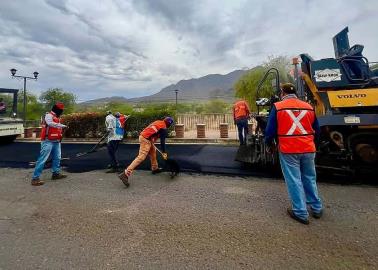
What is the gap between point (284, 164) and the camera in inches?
150

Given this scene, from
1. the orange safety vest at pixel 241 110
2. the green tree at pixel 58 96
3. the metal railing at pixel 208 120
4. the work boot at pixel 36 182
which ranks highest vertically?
the green tree at pixel 58 96

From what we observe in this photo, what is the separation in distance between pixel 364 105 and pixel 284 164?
7.34 feet

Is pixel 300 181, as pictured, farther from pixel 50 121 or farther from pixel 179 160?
pixel 50 121

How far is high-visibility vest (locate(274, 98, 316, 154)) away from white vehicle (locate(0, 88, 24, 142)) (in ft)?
39.9

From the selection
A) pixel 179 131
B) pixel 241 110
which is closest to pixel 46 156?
pixel 241 110

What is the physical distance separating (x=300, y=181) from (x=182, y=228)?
1.66 meters

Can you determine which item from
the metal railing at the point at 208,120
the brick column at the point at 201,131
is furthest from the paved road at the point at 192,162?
the metal railing at the point at 208,120

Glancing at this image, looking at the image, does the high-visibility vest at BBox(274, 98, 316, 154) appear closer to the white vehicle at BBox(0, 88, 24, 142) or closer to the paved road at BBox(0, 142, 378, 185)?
the paved road at BBox(0, 142, 378, 185)

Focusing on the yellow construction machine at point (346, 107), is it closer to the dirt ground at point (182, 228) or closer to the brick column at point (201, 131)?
the dirt ground at point (182, 228)

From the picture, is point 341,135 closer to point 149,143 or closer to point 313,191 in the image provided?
point 313,191

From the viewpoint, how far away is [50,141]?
585 centimetres

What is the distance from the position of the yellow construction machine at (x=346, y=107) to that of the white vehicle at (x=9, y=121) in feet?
39.1

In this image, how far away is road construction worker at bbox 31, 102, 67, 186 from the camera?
18.5 feet

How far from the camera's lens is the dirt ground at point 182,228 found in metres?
2.71
